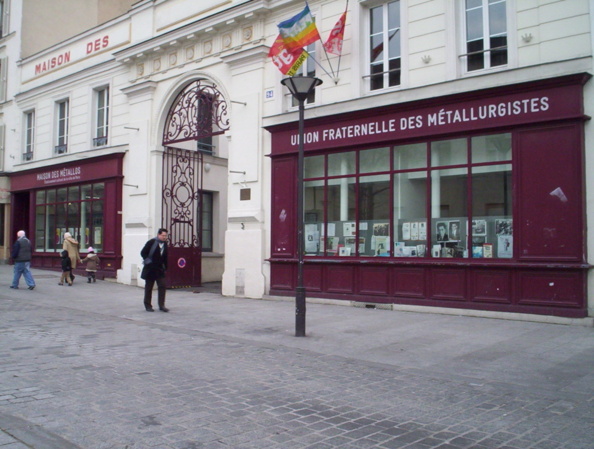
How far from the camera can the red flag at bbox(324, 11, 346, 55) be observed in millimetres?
12651

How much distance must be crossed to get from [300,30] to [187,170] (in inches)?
278

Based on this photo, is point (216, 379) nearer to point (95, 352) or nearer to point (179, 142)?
point (95, 352)

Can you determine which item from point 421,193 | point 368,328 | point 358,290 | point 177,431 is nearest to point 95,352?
point 177,431

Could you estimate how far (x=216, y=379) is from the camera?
6.21 meters

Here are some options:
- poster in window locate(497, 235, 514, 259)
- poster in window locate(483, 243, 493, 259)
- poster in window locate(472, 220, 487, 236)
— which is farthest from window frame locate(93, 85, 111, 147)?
poster in window locate(497, 235, 514, 259)

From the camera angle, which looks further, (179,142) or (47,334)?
(179,142)

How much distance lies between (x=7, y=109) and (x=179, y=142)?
11626 millimetres

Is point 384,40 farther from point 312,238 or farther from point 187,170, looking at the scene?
point 187,170

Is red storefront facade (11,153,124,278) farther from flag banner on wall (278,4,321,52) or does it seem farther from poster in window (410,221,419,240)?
poster in window (410,221,419,240)

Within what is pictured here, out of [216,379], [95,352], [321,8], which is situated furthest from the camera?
[321,8]

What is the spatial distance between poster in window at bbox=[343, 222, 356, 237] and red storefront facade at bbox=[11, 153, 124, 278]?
Answer: 8.62 m

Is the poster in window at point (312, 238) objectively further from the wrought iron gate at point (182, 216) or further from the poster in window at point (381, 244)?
the wrought iron gate at point (182, 216)

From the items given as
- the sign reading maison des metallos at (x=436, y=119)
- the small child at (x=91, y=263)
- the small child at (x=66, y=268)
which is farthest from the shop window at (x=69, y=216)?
the sign reading maison des metallos at (x=436, y=119)

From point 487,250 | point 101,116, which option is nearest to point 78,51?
point 101,116
